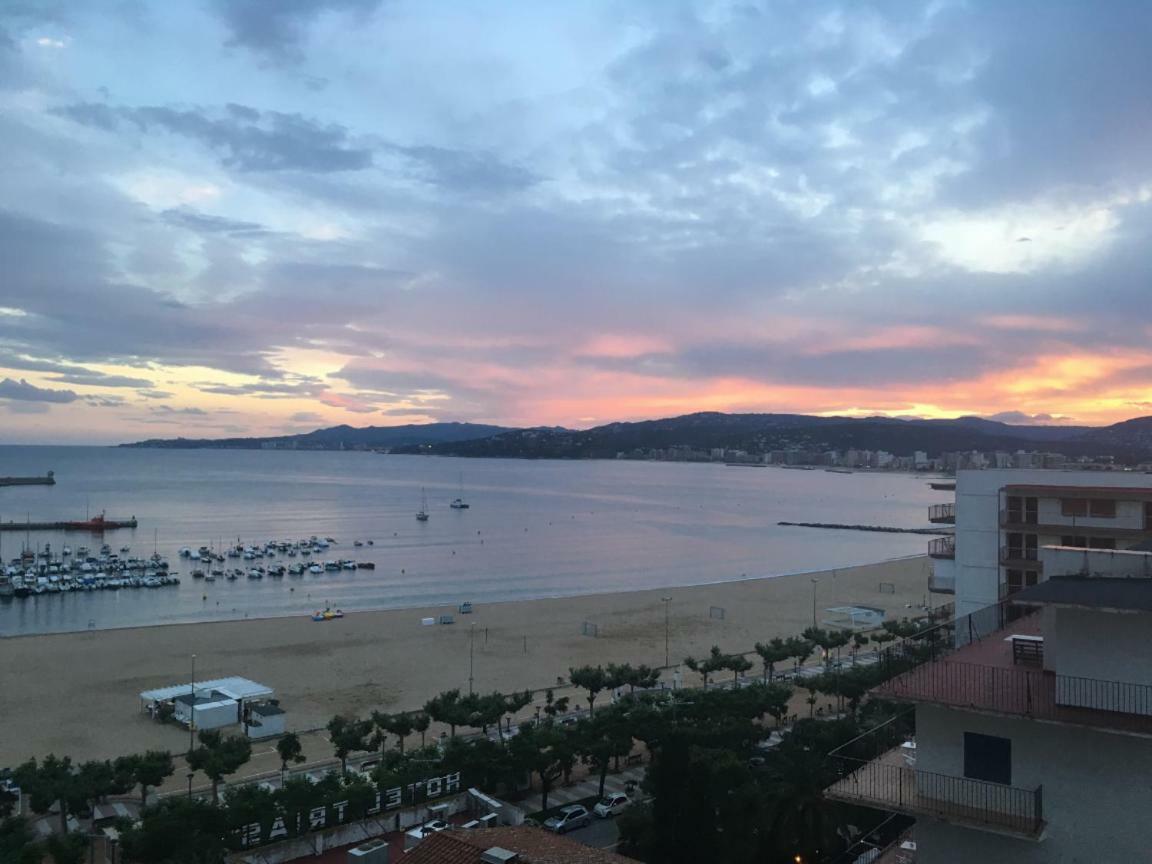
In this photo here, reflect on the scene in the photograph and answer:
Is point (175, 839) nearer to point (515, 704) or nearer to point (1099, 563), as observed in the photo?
point (515, 704)

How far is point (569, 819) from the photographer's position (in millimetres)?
16156

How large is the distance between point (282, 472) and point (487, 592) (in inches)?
6154

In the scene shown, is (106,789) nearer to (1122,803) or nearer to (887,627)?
(1122,803)

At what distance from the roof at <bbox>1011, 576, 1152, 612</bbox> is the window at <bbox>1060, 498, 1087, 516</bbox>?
1342 cm

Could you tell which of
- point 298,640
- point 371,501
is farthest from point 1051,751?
point 371,501

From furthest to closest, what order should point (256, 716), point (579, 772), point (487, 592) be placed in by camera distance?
point (487, 592)
point (256, 716)
point (579, 772)

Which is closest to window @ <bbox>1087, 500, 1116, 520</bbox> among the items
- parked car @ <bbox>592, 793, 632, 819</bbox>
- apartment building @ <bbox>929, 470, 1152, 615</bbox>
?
apartment building @ <bbox>929, 470, 1152, 615</bbox>

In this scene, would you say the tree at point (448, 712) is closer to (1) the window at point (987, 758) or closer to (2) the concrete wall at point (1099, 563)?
(1) the window at point (987, 758)

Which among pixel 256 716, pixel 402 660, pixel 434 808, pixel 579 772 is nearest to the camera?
pixel 434 808

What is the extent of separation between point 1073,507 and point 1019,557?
156cm

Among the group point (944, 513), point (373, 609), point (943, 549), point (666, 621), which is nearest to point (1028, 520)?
point (943, 549)

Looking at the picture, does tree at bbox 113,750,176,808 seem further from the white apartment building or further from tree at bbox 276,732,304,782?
the white apartment building

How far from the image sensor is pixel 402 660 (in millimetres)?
32344

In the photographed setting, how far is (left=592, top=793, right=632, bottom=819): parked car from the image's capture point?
54.8 feet
